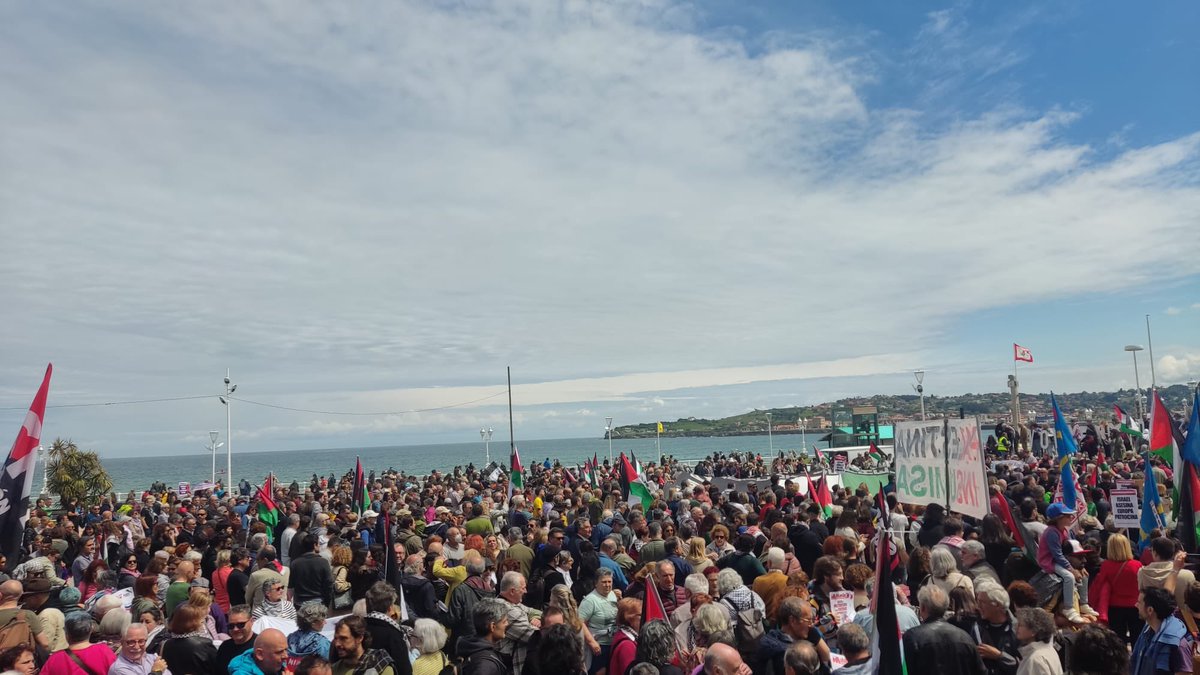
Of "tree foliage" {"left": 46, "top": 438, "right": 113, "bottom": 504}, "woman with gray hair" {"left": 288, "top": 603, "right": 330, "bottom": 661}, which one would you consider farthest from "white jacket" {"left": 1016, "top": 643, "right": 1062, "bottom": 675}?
"tree foliage" {"left": 46, "top": 438, "right": 113, "bottom": 504}

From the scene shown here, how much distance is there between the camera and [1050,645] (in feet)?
17.2

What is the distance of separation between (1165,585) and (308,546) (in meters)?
8.28

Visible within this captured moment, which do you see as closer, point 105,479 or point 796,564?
point 796,564

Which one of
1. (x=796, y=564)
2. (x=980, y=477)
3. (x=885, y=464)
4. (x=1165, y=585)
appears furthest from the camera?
(x=885, y=464)

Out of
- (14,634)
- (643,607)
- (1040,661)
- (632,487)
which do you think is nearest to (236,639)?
(14,634)

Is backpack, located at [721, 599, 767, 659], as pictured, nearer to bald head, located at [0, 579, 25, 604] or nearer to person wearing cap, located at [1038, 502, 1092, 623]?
person wearing cap, located at [1038, 502, 1092, 623]

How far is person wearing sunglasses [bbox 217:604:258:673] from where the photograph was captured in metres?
6.04

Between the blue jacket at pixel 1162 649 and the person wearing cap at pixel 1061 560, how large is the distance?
1.39 m

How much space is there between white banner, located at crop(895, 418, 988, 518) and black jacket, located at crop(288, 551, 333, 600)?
7605mm

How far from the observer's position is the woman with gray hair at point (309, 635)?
5848mm

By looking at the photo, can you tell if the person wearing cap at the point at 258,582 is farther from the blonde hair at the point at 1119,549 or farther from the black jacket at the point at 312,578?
the blonde hair at the point at 1119,549

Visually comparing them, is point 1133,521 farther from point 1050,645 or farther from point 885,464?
point 885,464

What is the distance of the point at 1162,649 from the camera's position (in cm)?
527

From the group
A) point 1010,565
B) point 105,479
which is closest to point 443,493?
point 1010,565
